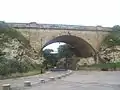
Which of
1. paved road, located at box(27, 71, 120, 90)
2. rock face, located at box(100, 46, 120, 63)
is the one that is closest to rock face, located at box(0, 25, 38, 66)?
rock face, located at box(100, 46, 120, 63)

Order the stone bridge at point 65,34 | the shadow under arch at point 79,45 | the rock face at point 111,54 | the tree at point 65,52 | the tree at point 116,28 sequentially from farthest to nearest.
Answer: the tree at point 65,52
the tree at point 116,28
the shadow under arch at point 79,45
the rock face at point 111,54
the stone bridge at point 65,34

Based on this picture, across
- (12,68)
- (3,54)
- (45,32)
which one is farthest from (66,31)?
(12,68)

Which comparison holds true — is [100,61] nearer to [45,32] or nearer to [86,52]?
[86,52]

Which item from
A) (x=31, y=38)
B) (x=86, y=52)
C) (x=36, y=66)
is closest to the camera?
(x=36, y=66)

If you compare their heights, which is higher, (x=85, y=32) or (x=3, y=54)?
(x=85, y=32)

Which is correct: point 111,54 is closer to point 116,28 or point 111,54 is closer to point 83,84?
point 116,28

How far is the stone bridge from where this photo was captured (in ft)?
149

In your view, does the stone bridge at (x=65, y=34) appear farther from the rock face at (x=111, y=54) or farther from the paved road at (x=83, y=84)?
the paved road at (x=83, y=84)

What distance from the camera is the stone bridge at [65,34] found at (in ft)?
149

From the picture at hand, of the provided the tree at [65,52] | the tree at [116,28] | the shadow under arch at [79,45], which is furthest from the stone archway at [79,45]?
the tree at [65,52]

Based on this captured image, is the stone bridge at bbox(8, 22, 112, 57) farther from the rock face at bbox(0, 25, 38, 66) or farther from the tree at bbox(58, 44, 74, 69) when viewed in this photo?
the tree at bbox(58, 44, 74, 69)

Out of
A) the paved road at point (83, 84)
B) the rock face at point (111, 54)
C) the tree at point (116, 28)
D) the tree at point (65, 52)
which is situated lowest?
the paved road at point (83, 84)

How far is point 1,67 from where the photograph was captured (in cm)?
2770

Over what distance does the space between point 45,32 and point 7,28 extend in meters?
7.30
